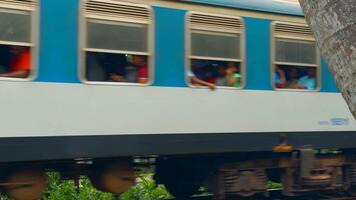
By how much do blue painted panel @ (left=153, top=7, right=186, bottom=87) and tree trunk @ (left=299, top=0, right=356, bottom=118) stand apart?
176 inches

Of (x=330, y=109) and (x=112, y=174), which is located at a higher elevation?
(x=330, y=109)

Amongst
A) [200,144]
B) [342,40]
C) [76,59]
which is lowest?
[200,144]

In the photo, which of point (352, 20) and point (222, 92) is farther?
point (222, 92)

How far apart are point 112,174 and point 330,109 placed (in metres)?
3.39

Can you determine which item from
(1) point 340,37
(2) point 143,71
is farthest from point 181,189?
(1) point 340,37

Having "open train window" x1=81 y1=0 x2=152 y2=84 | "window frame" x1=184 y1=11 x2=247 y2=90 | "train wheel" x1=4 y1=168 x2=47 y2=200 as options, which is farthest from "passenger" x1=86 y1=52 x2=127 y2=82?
"train wheel" x1=4 y1=168 x2=47 y2=200

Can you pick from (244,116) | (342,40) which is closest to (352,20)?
(342,40)

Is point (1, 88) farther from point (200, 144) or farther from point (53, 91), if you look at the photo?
point (200, 144)

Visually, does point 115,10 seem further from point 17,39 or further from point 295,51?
point 295,51

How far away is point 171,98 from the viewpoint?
675 centimetres

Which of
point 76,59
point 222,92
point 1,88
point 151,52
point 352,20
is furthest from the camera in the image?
point 222,92

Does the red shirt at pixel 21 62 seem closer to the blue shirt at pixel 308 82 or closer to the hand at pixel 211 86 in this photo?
the hand at pixel 211 86

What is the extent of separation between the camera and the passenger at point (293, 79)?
312 inches

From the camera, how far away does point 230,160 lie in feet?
25.6
